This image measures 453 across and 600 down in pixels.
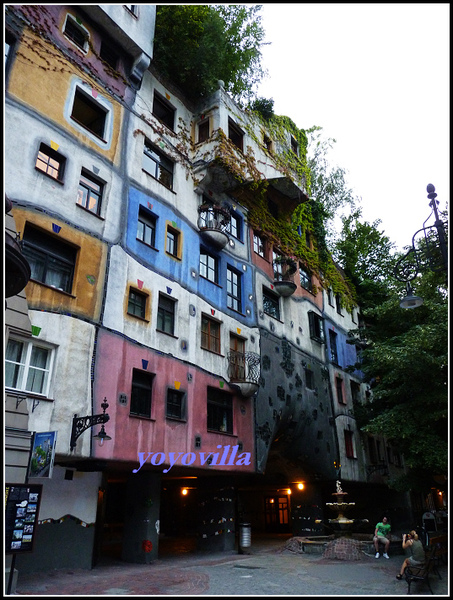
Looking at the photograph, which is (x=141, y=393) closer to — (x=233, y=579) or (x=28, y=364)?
(x=28, y=364)

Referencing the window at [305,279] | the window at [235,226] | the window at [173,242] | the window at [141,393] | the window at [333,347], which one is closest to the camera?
the window at [141,393]

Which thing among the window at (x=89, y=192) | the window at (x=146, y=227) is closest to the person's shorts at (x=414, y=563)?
the window at (x=146, y=227)

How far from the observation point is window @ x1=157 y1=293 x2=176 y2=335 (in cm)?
1625

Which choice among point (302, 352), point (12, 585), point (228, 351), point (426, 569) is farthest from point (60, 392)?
point (302, 352)

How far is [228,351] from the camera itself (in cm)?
1898

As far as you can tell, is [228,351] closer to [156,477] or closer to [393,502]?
[156,477]

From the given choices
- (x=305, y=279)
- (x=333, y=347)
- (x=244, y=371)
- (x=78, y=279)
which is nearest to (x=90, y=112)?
(x=78, y=279)

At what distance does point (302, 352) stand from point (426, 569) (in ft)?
45.7

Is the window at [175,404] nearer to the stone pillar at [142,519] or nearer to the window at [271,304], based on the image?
the stone pillar at [142,519]

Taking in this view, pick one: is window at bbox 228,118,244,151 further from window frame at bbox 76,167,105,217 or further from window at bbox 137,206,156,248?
window frame at bbox 76,167,105,217

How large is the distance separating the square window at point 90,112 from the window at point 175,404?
9.06m

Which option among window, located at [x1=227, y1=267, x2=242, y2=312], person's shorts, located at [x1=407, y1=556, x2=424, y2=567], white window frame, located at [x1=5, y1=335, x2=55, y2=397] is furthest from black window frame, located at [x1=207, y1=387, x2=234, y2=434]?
person's shorts, located at [x1=407, y1=556, x2=424, y2=567]

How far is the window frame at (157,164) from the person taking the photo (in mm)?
18031

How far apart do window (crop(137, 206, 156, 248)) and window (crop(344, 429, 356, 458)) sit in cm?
1653
